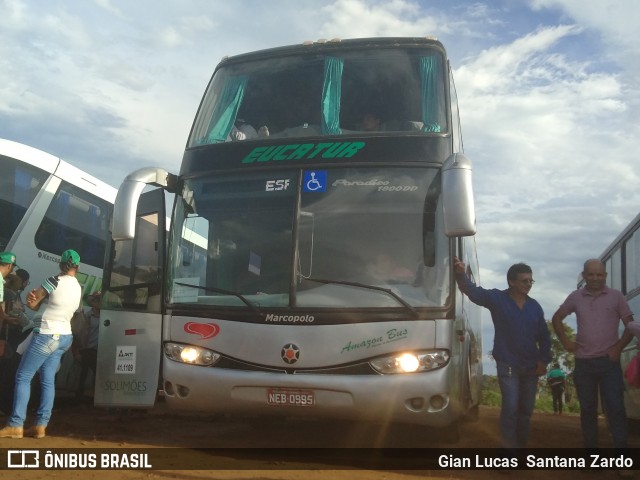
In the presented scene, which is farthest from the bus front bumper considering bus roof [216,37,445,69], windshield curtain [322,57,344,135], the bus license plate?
bus roof [216,37,445,69]

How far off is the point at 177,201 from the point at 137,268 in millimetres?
886

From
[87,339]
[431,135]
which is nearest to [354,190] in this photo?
[431,135]

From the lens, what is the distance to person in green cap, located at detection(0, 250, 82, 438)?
7.54 m

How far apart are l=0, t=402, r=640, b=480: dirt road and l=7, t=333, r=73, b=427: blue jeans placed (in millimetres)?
251

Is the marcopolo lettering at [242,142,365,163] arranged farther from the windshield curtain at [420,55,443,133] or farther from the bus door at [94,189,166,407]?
A: the bus door at [94,189,166,407]

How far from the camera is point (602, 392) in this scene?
740 cm

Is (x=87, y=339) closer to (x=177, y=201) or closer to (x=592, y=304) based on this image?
(x=177, y=201)

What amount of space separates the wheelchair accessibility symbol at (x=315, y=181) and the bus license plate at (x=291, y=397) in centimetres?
200

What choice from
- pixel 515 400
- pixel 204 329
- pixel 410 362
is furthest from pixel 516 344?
pixel 204 329

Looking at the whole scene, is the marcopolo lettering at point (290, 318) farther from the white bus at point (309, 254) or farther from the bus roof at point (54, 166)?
the bus roof at point (54, 166)

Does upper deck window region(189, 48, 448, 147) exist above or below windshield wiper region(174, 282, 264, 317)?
above

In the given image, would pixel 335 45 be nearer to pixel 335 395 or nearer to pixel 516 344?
pixel 516 344

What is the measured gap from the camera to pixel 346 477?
6.54m

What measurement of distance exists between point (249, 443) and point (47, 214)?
17.3 ft
